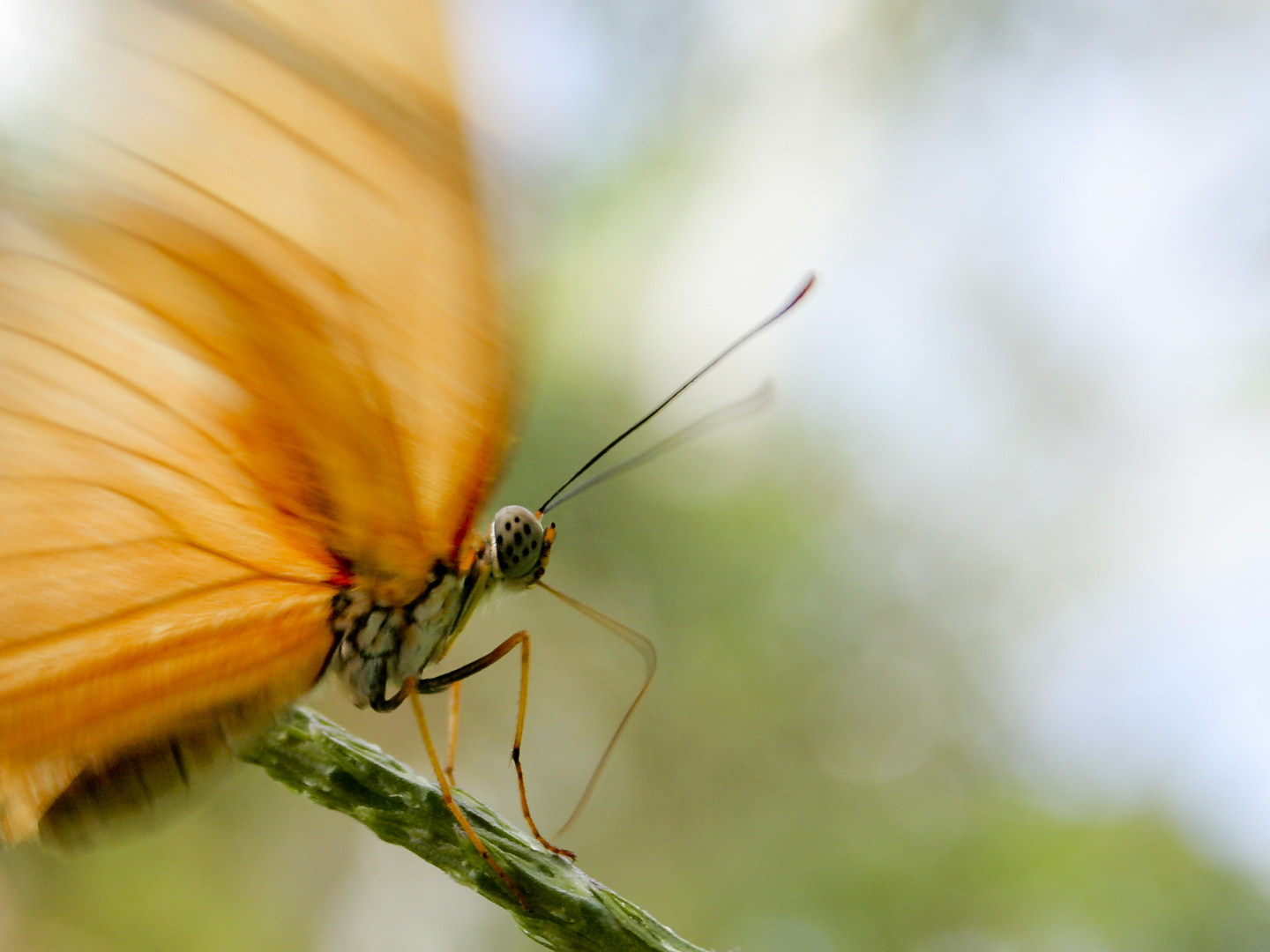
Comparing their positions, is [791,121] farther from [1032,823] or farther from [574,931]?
[574,931]

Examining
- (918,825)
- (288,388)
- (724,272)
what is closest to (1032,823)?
(918,825)

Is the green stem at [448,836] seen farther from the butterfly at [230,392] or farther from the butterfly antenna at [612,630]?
the butterfly antenna at [612,630]

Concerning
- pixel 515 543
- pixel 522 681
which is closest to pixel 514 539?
pixel 515 543

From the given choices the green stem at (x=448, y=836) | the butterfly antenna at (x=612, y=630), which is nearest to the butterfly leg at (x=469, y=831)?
the green stem at (x=448, y=836)

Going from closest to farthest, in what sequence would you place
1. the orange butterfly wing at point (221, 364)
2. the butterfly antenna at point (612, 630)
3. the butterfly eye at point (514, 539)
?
1. the orange butterfly wing at point (221, 364)
2. the butterfly eye at point (514, 539)
3. the butterfly antenna at point (612, 630)

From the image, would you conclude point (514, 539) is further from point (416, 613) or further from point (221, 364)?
point (221, 364)

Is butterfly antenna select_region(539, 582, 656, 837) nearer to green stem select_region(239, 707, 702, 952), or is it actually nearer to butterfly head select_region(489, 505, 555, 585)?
butterfly head select_region(489, 505, 555, 585)

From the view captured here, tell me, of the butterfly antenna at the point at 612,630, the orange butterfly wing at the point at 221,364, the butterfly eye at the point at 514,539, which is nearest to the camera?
the orange butterfly wing at the point at 221,364

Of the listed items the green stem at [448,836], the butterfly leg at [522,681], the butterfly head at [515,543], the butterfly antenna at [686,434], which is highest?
the butterfly antenna at [686,434]
